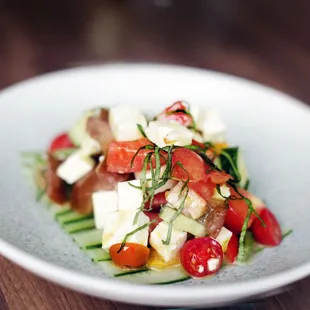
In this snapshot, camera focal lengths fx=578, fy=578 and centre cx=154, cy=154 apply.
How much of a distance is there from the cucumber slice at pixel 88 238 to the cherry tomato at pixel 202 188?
1.42ft

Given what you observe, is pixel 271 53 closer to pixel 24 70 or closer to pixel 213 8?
pixel 213 8

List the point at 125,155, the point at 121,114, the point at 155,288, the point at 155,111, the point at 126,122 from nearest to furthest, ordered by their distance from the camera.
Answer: the point at 155,288
the point at 125,155
the point at 126,122
the point at 121,114
the point at 155,111

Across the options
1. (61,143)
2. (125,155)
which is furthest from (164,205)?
(61,143)

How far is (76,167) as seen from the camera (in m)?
2.56

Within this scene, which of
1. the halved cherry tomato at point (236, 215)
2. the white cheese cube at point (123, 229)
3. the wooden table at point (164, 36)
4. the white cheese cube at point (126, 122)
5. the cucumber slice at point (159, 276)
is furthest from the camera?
the wooden table at point (164, 36)

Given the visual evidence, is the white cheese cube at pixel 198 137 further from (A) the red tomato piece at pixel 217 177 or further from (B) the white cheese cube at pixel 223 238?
(B) the white cheese cube at pixel 223 238

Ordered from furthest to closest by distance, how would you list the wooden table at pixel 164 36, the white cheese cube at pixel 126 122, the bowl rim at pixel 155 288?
the wooden table at pixel 164 36 → the white cheese cube at pixel 126 122 → the bowl rim at pixel 155 288

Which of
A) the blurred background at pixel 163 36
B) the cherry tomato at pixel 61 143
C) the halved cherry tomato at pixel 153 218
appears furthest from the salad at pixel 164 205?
the blurred background at pixel 163 36

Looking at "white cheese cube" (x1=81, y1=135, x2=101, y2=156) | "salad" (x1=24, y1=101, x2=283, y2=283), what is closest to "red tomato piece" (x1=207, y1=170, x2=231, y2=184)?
"salad" (x1=24, y1=101, x2=283, y2=283)

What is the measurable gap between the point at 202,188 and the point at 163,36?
2.39 meters

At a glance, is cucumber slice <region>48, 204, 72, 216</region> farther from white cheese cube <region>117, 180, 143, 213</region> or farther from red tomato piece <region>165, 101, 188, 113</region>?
red tomato piece <region>165, 101, 188, 113</region>

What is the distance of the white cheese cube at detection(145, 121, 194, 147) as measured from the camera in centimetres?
221

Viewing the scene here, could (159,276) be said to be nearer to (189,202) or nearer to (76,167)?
(189,202)

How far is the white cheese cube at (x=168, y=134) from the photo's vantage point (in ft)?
7.26
